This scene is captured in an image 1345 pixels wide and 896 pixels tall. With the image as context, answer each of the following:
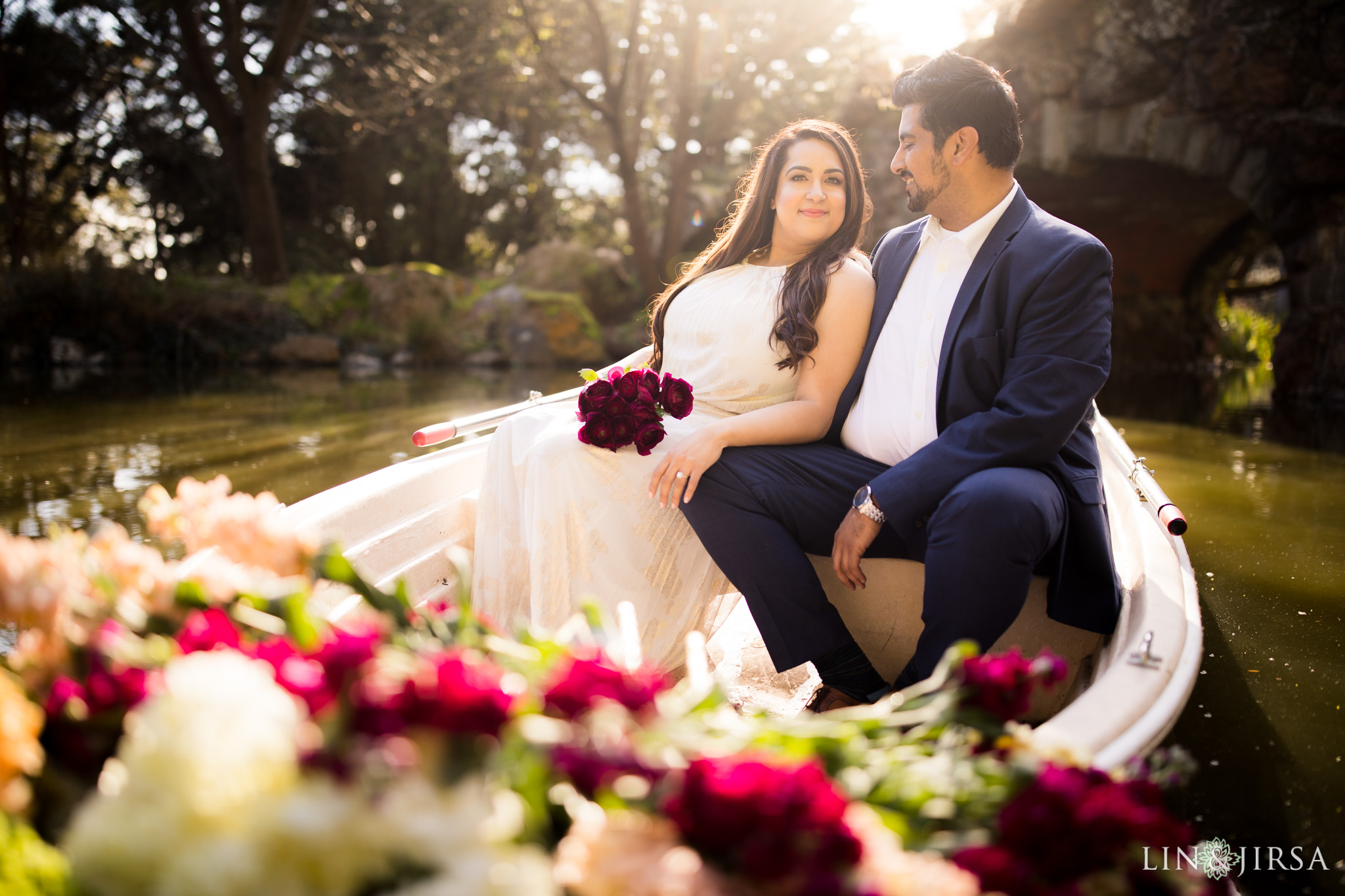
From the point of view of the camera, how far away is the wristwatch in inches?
68.4

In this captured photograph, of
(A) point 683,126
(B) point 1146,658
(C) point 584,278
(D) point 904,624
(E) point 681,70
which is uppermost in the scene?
(E) point 681,70

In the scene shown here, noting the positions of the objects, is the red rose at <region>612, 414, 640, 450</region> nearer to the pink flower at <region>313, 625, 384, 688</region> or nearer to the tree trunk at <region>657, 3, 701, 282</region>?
the pink flower at <region>313, 625, 384, 688</region>

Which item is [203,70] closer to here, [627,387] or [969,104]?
[627,387]

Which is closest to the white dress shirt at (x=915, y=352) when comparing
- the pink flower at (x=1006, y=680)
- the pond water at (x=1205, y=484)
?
the pond water at (x=1205, y=484)

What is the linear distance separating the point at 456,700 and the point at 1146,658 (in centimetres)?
105

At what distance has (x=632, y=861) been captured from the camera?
0.54 meters

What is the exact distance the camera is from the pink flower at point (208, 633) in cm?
72

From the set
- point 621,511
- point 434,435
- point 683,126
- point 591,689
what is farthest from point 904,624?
point 683,126

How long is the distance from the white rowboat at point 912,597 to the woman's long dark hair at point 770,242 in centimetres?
53

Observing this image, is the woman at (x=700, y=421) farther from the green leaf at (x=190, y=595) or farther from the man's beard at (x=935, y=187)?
the green leaf at (x=190, y=595)

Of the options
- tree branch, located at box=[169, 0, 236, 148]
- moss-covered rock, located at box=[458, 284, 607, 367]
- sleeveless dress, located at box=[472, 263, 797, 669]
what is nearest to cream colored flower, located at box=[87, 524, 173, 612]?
sleeveless dress, located at box=[472, 263, 797, 669]

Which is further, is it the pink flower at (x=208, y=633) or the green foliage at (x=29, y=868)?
the pink flower at (x=208, y=633)

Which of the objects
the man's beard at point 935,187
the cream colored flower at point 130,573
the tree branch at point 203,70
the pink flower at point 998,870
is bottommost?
the pink flower at point 998,870

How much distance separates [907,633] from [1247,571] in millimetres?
1757
